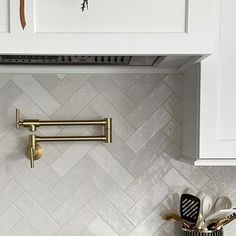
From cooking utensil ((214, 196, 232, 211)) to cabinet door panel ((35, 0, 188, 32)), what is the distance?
82cm

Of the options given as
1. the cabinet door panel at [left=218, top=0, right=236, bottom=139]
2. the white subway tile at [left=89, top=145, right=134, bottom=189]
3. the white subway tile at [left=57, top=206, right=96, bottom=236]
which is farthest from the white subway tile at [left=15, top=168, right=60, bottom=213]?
the cabinet door panel at [left=218, top=0, right=236, bottom=139]

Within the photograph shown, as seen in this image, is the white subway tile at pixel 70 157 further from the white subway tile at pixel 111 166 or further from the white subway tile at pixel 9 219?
the white subway tile at pixel 9 219

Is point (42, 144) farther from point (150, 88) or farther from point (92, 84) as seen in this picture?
point (150, 88)

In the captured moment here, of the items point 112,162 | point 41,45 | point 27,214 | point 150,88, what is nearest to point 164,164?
point 112,162

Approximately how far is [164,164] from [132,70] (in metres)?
0.42

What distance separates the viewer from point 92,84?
1.74 m

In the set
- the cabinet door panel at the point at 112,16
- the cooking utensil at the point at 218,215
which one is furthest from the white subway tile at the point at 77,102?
the cooking utensil at the point at 218,215

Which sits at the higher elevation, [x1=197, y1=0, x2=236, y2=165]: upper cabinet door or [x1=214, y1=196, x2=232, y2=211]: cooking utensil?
[x1=197, y1=0, x2=236, y2=165]: upper cabinet door

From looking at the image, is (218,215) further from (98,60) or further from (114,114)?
(98,60)

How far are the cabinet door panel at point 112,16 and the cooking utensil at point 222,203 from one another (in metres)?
0.82

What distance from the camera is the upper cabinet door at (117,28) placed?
128 cm

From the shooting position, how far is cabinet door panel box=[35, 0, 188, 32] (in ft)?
4.20

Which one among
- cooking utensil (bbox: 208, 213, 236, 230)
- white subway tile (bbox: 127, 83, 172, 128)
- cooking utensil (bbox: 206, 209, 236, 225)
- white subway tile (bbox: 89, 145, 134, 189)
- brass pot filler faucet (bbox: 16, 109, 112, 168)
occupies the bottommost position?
cooking utensil (bbox: 208, 213, 236, 230)

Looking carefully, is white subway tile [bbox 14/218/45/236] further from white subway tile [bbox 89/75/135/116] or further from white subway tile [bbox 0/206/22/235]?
white subway tile [bbox 89/75/135/116]
